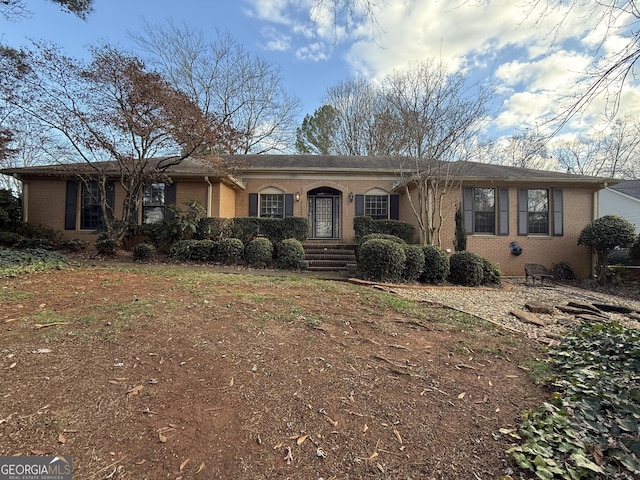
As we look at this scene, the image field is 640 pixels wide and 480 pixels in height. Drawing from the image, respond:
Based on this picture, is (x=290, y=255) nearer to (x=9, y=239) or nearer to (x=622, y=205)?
(x=9, y=239)

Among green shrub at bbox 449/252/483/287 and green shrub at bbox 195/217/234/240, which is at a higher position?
green shrub at bbox 195/217/234/240

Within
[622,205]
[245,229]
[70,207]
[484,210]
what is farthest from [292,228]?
[622,205]

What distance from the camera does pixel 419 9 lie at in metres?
3.29

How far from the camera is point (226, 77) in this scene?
833 inches

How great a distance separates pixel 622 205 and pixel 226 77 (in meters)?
25.9

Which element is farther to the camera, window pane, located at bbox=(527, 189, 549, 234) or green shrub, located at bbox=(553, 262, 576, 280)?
window pane, located at bbox=(527, 189, 549, 234)

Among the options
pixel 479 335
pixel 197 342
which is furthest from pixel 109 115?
pixel 479 335

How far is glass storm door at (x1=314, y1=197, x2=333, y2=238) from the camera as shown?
13695mm

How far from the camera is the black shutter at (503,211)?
11.0 meters

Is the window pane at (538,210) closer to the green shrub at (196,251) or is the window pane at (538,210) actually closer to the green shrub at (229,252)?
the green shrub at (229,252)

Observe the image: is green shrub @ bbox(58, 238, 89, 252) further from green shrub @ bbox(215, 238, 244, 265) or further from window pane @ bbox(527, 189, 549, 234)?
window pane @ bbox(527, 189, 549, 234)

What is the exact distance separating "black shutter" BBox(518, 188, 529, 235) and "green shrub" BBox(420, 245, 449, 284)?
4833 mm

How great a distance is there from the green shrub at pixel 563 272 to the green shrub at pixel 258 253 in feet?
31.3

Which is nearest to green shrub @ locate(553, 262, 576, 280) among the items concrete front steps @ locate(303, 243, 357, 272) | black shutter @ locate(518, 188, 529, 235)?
black shutter @ locate(518, 188, 529, 235)
